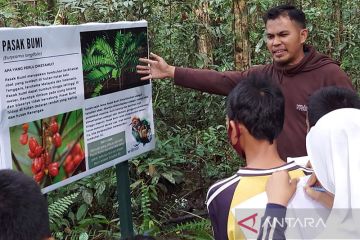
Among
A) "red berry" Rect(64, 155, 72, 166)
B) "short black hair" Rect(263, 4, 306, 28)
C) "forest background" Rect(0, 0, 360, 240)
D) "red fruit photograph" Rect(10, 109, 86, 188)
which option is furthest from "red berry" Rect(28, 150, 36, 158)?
"short black hair" Rect(263, 4, 306, 28)

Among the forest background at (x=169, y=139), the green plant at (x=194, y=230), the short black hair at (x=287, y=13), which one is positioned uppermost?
the short black hair at (x=287, y=13)

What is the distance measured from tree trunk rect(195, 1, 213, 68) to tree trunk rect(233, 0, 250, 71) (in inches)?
12.1

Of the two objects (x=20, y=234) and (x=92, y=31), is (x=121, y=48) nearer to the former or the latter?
(x=92, y=31)

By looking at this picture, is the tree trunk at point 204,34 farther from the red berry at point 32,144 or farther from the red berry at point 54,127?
the red berry at point 32,144

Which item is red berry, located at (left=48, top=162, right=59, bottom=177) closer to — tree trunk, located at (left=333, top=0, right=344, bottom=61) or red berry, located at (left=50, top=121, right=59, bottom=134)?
red berry, located at (left=50, top=121, right=59, bottom=134)

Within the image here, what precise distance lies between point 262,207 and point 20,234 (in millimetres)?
868

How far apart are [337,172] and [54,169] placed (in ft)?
4.84

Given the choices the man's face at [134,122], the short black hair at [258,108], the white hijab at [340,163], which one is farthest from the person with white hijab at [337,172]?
the man's face at [134,122]

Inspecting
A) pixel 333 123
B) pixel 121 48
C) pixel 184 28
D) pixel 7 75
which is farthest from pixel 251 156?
pixel 184 28

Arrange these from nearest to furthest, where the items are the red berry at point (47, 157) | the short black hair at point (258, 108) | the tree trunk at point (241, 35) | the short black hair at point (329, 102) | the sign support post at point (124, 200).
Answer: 1. the short black hair at point (258, 108)
2. the short black hair at point (329, 102)
3. the red berry at point (47, 157)
4. the sign support post at point (124, 200)
5. the tree trunk at point (241, 35)

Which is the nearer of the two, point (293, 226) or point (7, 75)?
point (293, 226)

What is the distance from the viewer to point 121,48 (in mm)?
3016

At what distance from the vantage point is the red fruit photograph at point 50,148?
7.58 ft

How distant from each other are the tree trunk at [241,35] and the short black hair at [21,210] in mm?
3958
